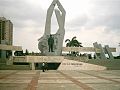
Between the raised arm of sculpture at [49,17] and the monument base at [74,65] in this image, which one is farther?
the raised arm of sculpture at [49,17]

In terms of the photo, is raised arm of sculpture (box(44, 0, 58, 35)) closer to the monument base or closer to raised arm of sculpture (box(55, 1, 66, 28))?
raised arm of sculpture (box(55, 1, 66, 28))

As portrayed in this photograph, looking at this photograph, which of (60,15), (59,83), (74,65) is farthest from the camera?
(60,15)

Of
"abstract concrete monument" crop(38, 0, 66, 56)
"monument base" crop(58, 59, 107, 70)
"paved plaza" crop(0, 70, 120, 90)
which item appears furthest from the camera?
"abstract concrete monument" crop(38, 0, 66, 56)

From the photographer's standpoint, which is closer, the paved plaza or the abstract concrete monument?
the paved plaza

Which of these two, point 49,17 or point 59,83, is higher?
point 49,17

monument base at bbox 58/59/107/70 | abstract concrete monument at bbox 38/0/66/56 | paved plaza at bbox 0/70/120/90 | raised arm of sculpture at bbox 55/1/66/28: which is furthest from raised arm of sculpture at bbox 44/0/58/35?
paved plaza at bbox 0/70/120/90

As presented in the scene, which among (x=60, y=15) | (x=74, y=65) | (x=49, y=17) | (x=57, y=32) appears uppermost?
(x=60, y=15)

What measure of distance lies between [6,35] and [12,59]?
68.9 m

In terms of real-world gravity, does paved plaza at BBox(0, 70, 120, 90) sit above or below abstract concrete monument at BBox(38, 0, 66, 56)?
below

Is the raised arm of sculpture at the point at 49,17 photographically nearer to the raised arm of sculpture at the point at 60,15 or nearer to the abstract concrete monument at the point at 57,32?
the abstract concrete monument at the point at 57,32

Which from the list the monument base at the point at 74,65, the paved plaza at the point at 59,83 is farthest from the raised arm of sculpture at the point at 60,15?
the paved plaza at the point at 59,83

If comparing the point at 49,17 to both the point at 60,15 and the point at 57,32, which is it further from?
the point at 57,32

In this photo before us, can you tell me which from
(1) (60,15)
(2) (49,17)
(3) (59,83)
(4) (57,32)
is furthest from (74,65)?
(3) (59,83)

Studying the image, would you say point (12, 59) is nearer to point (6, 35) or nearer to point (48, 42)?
point (48, 42)
